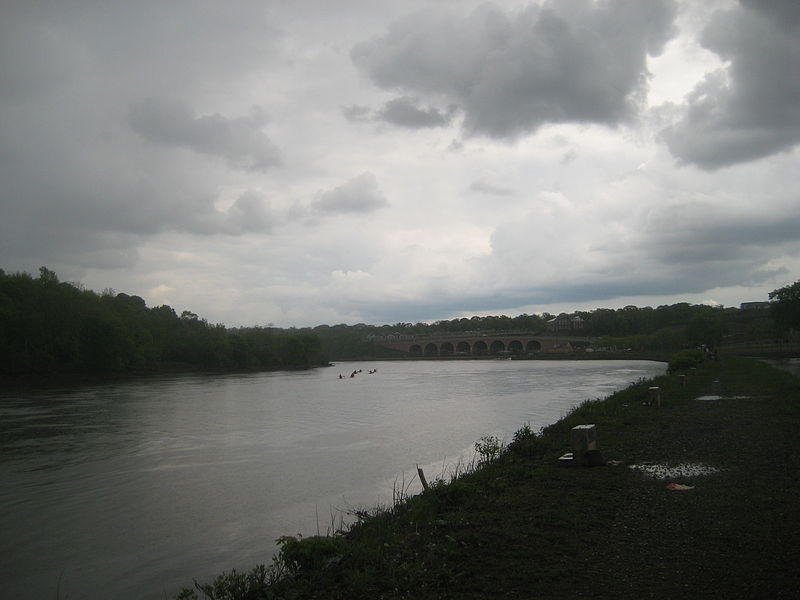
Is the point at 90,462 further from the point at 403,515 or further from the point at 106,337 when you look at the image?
the point at 106,337

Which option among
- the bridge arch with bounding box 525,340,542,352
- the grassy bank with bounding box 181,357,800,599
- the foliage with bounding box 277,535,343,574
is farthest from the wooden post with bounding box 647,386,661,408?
the bridge arch with bounding box 525,340,542,352

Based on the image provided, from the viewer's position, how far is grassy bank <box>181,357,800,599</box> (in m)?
6.85

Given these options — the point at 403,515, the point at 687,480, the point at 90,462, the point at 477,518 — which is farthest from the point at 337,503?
the point at 90,462

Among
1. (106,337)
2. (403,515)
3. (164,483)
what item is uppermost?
(106,337)

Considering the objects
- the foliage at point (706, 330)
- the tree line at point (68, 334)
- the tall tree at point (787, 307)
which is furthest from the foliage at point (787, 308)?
the tree line at point (68, 334)

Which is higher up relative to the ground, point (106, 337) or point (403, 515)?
point (106, 337)

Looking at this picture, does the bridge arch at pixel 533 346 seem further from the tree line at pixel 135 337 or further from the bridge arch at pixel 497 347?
the tree line at pixel 135 337

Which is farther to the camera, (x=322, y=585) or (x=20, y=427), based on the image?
(x=20, y=427)

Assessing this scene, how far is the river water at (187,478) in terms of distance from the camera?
11.4 metres

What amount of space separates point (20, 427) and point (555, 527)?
32.3m

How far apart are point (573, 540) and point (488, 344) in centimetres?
17649

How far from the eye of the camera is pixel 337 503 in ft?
48.9

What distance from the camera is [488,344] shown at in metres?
183

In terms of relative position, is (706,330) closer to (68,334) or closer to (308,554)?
(68,334)
